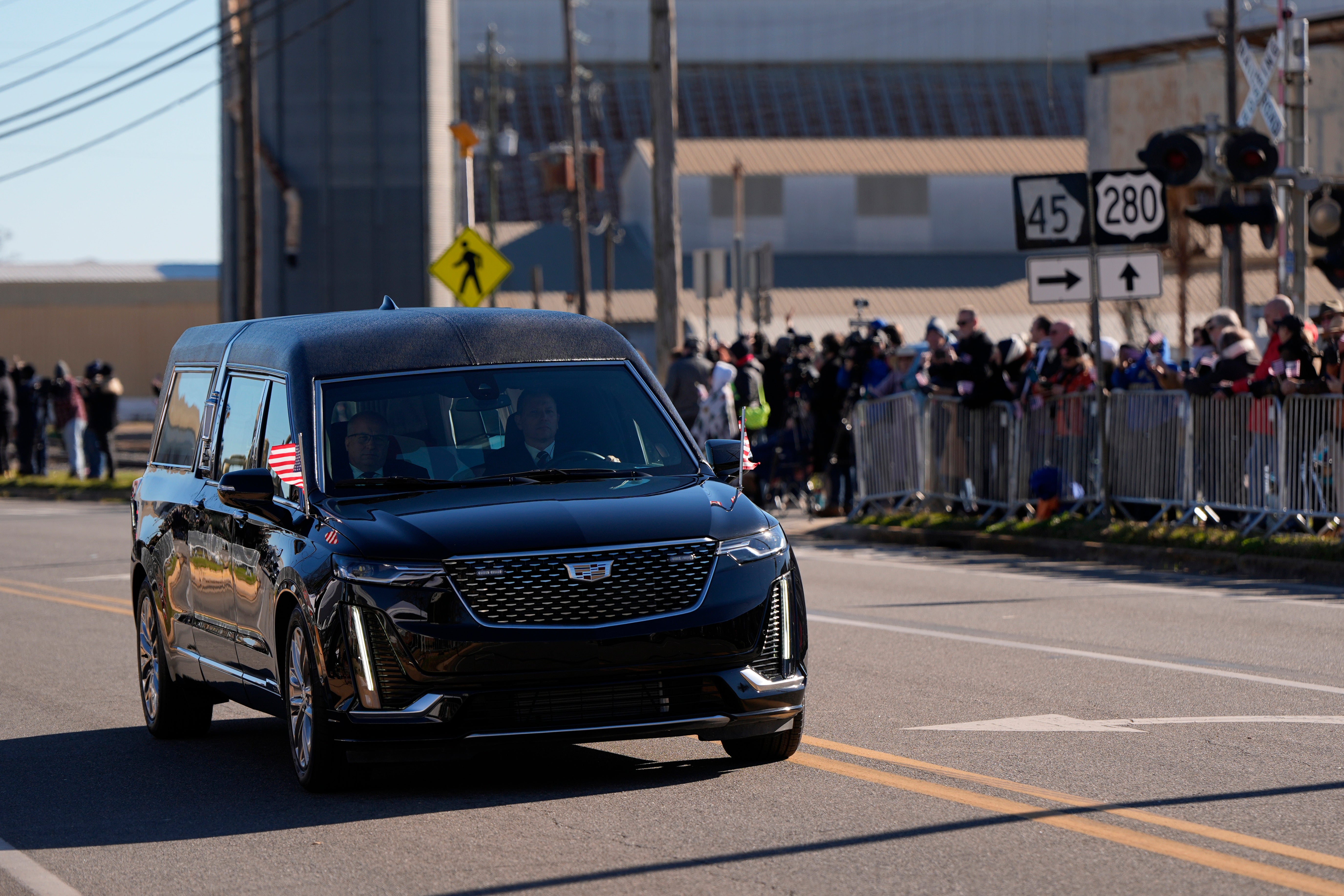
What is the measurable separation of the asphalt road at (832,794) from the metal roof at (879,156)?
162 ft

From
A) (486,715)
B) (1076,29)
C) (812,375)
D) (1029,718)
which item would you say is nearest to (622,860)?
(486,715)

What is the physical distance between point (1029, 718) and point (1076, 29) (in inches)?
2999

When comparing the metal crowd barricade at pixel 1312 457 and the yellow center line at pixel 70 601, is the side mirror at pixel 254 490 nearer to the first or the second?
the yellow center line at pixel 70 601

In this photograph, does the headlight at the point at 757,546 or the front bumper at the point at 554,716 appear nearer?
the front bumper at the point at 554,716

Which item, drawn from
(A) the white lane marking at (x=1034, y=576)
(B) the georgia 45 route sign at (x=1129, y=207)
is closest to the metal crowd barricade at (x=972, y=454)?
(A) the white lane marking at (x=1034, y=576)

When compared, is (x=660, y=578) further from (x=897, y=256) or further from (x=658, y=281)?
(x=897, y=256)

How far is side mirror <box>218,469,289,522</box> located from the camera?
791 centimetres

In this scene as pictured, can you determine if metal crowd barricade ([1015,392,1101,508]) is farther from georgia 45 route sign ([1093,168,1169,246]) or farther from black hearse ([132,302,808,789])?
black hearse ([132,302,808,789])

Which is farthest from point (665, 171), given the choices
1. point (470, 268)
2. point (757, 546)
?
point (757, 546)

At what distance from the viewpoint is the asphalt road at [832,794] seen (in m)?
6.21

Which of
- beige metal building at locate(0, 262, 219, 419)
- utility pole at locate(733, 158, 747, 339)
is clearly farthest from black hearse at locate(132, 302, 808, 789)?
beige metal building at locate(0, 262, 219, 419)

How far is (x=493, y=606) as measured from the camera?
7160 mm

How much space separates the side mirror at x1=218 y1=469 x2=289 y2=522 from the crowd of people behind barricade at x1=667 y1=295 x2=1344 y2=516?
10.4 metres

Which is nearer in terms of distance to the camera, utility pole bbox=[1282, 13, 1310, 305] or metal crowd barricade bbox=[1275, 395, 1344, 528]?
metal crowd barricade bbox=[1275, 395, 1344, 528]
